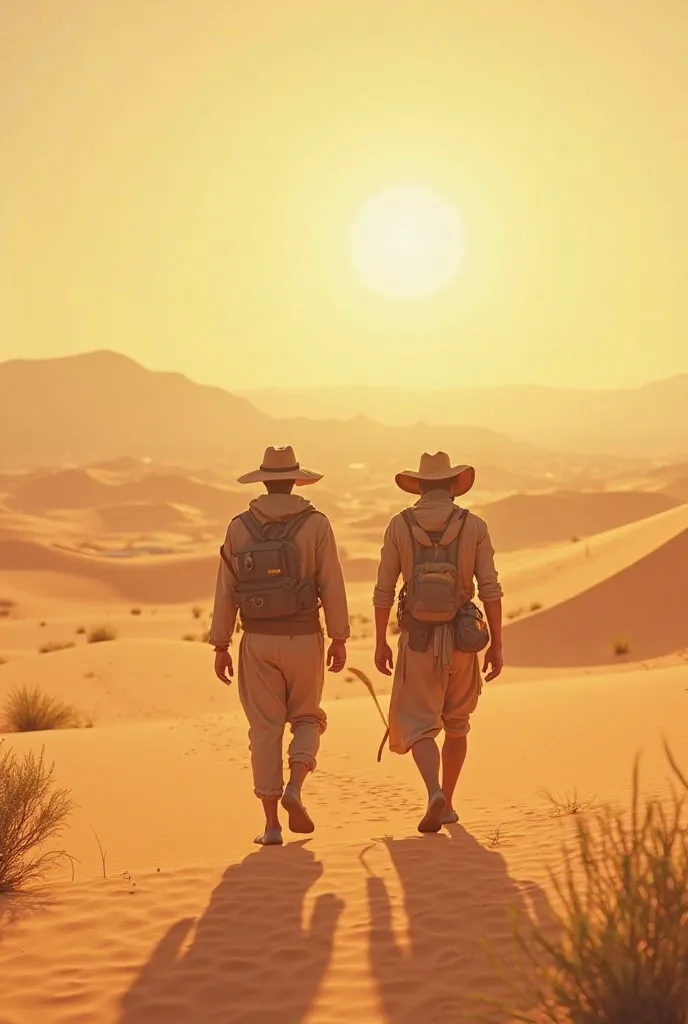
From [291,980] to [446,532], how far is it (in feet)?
7.96

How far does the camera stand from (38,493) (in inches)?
3376

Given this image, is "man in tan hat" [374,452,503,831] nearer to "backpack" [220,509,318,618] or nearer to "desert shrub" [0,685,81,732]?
"backpack" [220,509,318,618]

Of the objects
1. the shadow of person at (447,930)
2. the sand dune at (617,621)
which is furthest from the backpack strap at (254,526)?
the sand dune at (617,621)

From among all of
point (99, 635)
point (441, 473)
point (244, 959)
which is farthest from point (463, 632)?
point (99, 635)

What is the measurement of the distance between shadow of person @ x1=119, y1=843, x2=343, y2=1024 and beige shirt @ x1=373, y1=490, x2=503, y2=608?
157 centimetres

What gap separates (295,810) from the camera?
17.0ft

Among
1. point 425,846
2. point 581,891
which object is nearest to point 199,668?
point 425,846

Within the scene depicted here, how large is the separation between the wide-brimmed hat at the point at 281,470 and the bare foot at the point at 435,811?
177 centimetres

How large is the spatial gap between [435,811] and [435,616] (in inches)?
39.6

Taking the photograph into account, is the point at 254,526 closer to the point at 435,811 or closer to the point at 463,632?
the point at 463,632

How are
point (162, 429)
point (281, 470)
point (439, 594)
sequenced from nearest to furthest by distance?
point (439, 594) < point (281, 470) < point (162, 429)

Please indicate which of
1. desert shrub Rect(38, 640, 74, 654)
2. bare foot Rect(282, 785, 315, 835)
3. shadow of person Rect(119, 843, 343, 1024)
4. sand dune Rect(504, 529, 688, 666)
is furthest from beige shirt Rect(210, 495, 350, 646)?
desert shrub Rect(38, 640, 74, 654)

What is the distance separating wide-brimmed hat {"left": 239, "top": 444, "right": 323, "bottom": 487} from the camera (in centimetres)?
533

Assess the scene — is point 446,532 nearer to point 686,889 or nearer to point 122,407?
point 686,889
